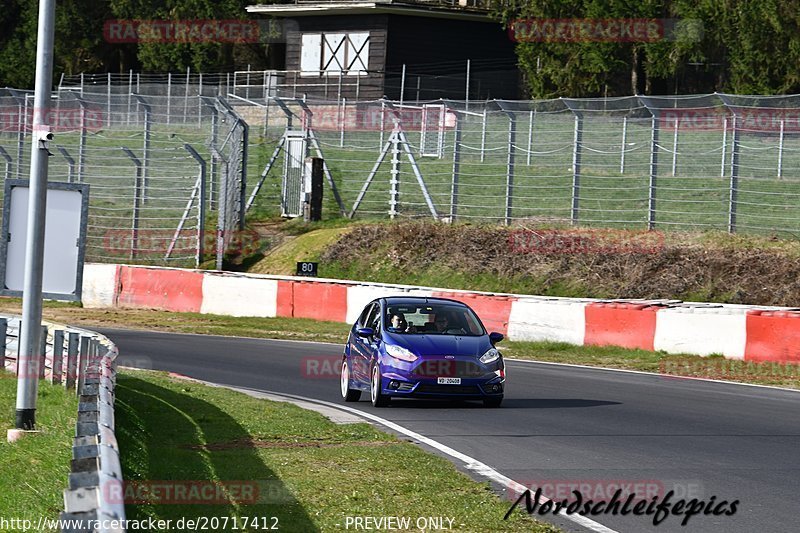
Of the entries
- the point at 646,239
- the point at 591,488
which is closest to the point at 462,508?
the point at 591,488

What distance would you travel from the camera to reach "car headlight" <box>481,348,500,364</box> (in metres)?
16.7

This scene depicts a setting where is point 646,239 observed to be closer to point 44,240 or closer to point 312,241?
point 312,241

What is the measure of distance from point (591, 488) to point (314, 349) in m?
15.0

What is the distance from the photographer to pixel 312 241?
35.8m

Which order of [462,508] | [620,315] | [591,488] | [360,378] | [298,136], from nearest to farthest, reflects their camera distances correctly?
[462,508] → [591,488] → [360,378] → [620,315] → [298,136]

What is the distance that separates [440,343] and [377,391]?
101 cm

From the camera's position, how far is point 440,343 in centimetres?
1697

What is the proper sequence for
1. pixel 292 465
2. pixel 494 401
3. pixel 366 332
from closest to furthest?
pixel 292 465
pixel 494 401
pixel 366 332

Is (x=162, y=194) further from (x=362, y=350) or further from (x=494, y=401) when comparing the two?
(x=494, y=401)

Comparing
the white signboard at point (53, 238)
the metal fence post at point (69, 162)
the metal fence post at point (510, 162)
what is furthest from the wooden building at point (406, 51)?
the white signboard at point (53, 238)

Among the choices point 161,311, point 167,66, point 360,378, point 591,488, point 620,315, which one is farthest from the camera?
point 167,66

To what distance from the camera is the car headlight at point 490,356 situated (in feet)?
54.9

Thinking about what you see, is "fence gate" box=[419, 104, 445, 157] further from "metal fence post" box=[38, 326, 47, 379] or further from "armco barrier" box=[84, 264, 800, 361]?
"metal fence post" box=[38, 326, 47, 379]

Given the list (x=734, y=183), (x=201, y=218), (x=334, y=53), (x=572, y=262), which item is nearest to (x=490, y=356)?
(x=572, y=262)
